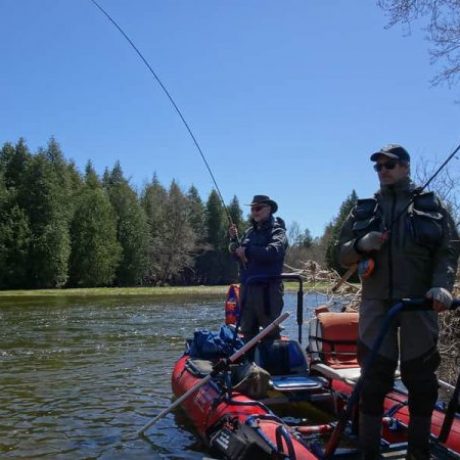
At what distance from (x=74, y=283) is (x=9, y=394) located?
4247 centimetres

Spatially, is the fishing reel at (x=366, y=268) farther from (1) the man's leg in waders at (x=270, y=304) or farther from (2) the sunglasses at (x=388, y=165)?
(1) the man's leg in waders at (x=270, y=304)

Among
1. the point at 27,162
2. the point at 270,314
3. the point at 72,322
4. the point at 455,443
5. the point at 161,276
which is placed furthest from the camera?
the point at 161,276

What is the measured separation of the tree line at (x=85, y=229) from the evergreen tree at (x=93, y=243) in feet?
0.27

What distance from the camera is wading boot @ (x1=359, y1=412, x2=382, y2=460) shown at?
12.8 ft

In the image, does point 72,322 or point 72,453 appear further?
point 72,322

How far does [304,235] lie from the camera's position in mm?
93875

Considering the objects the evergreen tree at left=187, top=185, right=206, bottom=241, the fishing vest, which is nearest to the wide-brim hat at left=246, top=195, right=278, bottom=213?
the fishing vest

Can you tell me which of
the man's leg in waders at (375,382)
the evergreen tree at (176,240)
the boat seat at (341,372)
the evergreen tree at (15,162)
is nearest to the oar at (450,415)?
the man's leg in waders at (375,382)

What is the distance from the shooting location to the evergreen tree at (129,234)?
177ft

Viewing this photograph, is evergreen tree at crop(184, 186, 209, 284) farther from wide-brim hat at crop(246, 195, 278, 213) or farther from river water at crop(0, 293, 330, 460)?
wide-brim hat at crop(246, 195, 278, 213)

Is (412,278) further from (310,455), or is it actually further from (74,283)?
(74,283)

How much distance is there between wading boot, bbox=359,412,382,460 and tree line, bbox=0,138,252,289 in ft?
140

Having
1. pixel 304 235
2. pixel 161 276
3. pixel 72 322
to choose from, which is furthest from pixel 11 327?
pixel 304 235

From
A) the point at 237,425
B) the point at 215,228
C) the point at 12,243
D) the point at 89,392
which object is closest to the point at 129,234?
the point at 12,243
